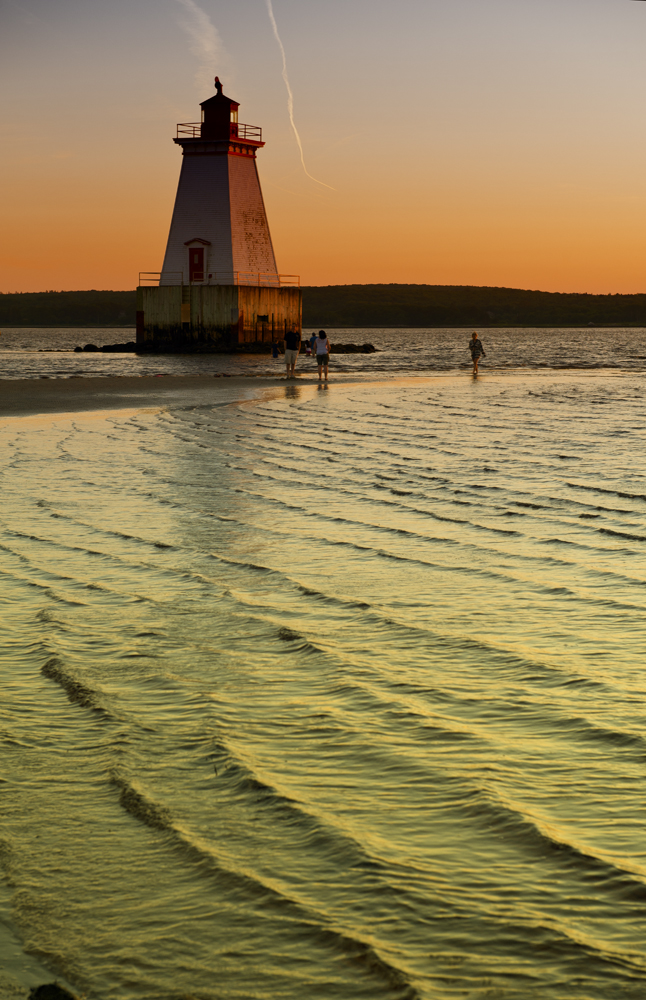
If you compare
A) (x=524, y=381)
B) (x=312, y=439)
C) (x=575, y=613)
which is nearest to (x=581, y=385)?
(x=524, y=381)

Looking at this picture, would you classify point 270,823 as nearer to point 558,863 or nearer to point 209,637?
point 558,863

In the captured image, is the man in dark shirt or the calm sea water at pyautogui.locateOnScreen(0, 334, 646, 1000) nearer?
the calm sea water at pyautogui.locateOnScreen(0, 334, 646, 1000)

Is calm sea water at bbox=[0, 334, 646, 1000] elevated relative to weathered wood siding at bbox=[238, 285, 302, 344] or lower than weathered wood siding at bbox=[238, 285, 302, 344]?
lower

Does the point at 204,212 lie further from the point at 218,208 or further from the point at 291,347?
the point at 291,347

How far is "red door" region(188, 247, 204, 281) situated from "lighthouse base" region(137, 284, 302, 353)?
1.90ft

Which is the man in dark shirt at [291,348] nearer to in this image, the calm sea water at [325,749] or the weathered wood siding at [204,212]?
the calm sea water at [325,749]

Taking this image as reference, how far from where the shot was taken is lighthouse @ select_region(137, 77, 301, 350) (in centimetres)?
5538

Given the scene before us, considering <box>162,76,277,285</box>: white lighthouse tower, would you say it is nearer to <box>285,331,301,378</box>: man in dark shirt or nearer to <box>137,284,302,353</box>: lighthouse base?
<box>137,284,302,353</box>: lighthouse base

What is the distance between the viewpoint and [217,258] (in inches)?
2279

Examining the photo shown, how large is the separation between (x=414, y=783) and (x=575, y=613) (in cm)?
266

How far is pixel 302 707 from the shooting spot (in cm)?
450

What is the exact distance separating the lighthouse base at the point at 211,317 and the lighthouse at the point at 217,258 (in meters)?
0.06

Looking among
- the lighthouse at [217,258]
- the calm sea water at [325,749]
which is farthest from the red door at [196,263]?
the calm sea water at [325,749]

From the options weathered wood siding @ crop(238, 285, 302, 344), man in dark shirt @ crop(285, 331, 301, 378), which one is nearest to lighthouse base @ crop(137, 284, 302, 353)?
weathered wood siding @ crop(238, 285, 302, 344)
